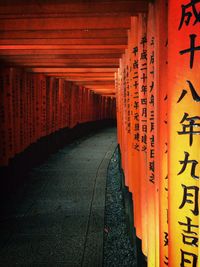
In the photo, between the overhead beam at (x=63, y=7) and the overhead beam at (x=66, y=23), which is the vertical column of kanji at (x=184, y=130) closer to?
the overhead beam at (x=63, y=7)

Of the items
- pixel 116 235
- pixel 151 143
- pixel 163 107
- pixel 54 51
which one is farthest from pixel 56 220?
pixel 163 107

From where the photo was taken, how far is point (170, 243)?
215 cm

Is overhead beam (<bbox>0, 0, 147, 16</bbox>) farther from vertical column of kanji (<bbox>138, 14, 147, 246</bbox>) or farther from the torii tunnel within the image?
vertical column of kanji (<bbox>138, 14, 147, 246</bbox>)

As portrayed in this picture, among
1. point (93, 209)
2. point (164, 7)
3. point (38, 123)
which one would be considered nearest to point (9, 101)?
point (38, 123)

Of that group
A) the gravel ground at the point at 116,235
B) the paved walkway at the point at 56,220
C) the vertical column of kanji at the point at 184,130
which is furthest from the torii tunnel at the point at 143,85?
the paved walkway at the point at 56,220

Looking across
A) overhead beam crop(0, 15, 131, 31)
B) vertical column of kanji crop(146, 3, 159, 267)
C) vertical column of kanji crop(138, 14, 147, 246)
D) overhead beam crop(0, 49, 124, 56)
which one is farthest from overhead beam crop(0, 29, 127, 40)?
vertical column of kanji crop(146, 3, 159, 267)

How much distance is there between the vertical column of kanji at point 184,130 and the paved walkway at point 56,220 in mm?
3714

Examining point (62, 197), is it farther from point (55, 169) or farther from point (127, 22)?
point (127, 22)

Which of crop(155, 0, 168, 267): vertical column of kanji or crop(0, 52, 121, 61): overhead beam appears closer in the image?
crop(155, 0, 168, 267): vertical column of kanji

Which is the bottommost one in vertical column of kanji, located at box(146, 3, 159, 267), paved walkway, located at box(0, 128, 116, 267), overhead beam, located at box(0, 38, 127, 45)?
paved walkway, located at box(0, 128, 116, 267)

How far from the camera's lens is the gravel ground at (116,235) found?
5.71 m

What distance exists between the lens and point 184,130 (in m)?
1.91

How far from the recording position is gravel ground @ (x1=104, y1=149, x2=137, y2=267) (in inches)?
225

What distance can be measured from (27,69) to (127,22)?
5.83 m
